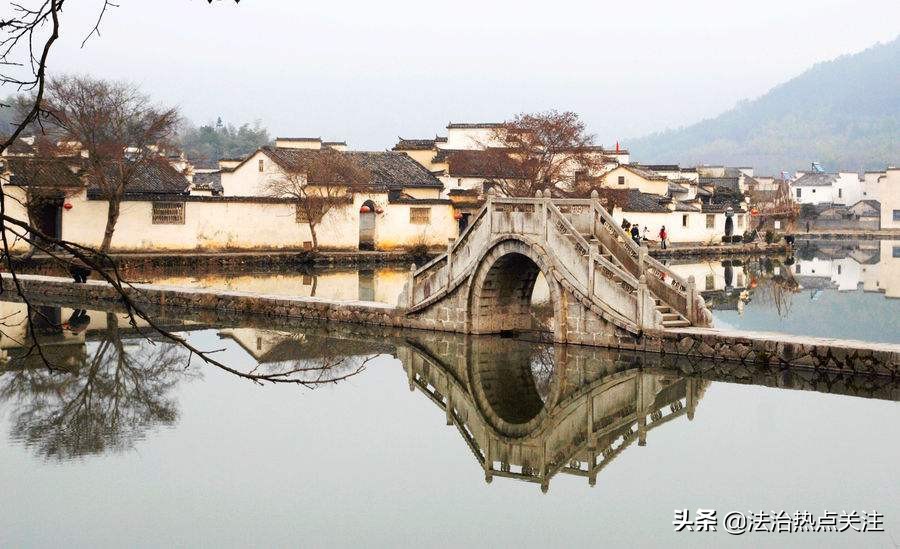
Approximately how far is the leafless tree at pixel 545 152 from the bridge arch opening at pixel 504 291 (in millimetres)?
25032

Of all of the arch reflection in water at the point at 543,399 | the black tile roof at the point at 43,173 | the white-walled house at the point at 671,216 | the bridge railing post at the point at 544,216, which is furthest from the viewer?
the white-walled house at the point at 671,216

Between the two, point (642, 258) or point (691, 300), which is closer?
point (691, 300)

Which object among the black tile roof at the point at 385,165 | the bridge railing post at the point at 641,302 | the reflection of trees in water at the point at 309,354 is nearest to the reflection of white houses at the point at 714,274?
the black tile roof at the point at 385,165

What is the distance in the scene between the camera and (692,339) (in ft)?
65.9

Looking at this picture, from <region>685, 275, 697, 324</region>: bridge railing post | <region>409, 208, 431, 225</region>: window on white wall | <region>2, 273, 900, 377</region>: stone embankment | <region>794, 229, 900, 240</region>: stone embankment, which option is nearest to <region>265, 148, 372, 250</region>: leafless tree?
<region>409, 208, 431, 225</region>: window on white wall

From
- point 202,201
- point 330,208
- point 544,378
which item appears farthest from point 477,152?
point 544,378

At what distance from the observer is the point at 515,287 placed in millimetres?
23969

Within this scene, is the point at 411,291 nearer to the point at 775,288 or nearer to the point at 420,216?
the point at 775,288

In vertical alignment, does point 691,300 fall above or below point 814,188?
below

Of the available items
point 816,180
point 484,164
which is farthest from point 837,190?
point 484,164

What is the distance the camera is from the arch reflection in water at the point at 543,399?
1475cm

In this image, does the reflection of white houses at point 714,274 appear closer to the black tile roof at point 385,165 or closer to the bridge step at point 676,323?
the black tile roof at point 385,165

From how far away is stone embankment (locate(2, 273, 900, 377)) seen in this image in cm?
1817

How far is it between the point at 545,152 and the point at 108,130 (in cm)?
1813
